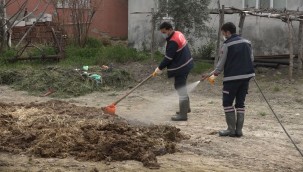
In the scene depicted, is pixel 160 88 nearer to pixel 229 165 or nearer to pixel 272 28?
pixel 272 28

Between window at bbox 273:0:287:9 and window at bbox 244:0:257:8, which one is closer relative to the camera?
window at bbox 273:0:287:9

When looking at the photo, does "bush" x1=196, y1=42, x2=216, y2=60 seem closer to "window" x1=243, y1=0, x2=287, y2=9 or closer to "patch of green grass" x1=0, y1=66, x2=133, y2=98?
"window" x1=243, y1=0, x2=287, y2=9

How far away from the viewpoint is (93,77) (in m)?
12.9

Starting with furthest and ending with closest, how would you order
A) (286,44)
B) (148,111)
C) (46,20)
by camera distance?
(46,20)
(286,44)
(148,111)

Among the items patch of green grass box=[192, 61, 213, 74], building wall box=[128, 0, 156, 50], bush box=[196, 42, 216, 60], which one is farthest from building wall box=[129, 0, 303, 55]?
building wall box=[128, 0, 156, 50]

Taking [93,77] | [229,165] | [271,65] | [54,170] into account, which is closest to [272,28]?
[271,65]

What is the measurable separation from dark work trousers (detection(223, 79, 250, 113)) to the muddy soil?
2.86 feet

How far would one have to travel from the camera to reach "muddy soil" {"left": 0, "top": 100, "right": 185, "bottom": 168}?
20.3 feet

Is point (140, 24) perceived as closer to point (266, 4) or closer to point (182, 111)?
point (266, 4)

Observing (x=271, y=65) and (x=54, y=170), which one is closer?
(x=54, y=170)

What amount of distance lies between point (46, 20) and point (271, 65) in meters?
8.01

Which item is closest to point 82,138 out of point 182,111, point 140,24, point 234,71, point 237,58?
point 234,71

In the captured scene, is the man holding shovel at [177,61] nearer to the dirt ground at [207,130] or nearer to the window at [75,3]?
the dirt ground at [207,130]

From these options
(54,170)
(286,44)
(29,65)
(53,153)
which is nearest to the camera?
(54,170)
